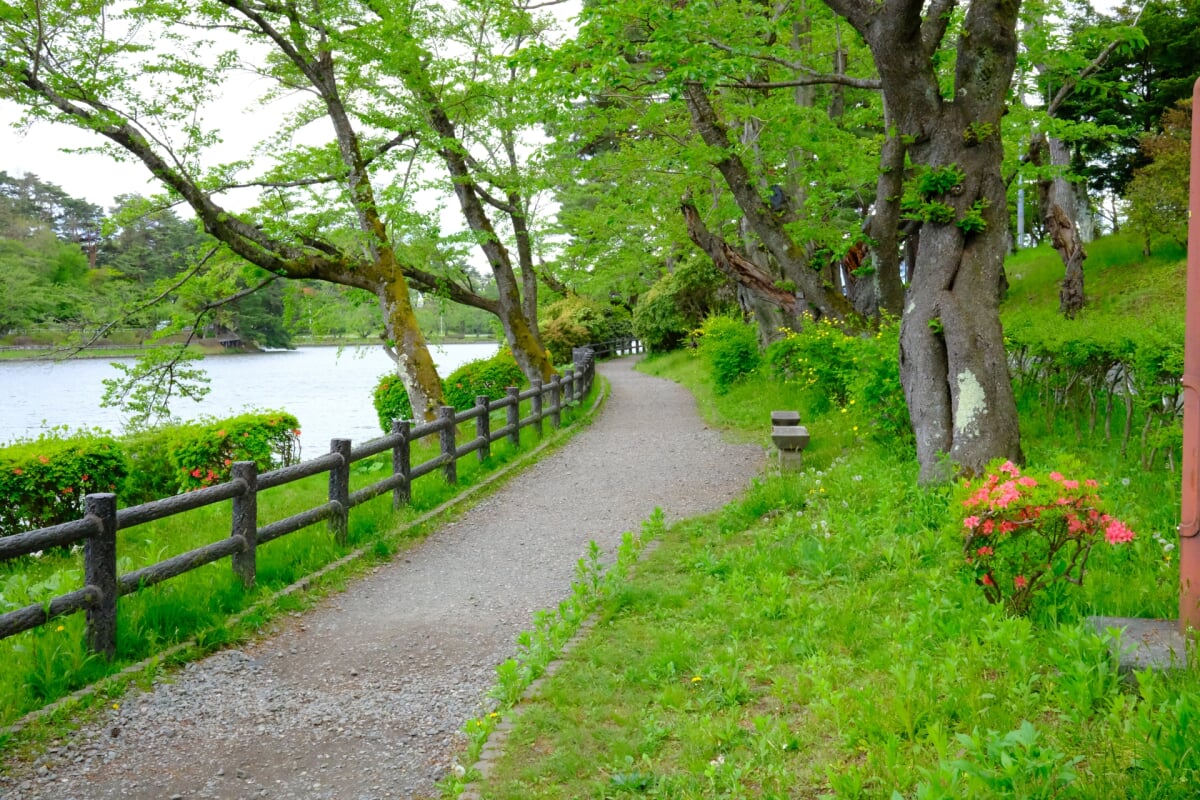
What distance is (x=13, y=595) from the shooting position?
6.14 meters

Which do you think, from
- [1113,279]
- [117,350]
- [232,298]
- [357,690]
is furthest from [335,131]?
[117,350]

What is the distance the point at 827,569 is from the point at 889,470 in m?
3.02

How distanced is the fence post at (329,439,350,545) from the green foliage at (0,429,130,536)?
4.17 m

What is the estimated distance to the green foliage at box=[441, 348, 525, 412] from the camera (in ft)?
68.8

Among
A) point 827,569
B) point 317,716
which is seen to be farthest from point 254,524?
point 827,569

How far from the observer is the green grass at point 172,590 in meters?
5.33

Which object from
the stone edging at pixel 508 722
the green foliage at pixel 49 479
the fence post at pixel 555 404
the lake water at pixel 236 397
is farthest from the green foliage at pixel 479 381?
the stone edging at pixel 508 722

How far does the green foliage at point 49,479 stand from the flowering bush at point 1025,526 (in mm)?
10361

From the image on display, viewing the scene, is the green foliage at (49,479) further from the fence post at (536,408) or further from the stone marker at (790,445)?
the stone marker at (790,445)

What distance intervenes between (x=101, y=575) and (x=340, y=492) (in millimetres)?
3213

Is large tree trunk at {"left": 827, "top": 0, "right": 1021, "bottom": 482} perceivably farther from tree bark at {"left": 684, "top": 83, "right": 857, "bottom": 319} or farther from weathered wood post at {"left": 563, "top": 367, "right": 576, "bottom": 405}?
weathered wood post at {"left": 563, "top": 367, "right": 576, "bottom": 405}

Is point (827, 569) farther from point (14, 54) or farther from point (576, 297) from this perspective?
point (576, 297)

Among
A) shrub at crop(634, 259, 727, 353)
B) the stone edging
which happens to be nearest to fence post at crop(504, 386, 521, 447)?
the stone edging

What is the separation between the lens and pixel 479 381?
69.9ft
